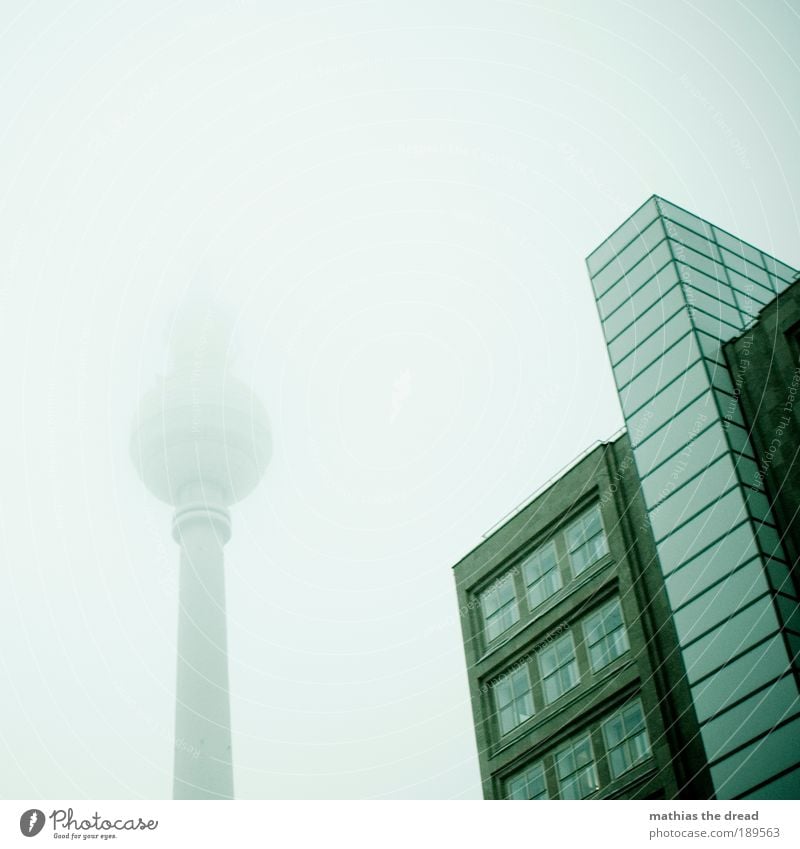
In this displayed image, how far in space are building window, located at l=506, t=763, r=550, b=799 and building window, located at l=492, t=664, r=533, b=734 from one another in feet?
5.68

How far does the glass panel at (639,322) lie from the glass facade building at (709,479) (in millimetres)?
47

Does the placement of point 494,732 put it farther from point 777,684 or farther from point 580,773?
point 777,684

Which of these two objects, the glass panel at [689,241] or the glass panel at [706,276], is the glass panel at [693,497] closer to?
the glass panel at [706,276]

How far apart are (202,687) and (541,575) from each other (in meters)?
60.8

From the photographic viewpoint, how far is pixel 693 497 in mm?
34000

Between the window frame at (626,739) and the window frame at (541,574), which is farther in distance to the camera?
the window frame at (541,574)

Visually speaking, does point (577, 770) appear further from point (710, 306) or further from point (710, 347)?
point (710, 306)

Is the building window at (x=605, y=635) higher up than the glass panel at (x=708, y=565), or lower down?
higher up

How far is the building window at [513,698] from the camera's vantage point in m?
40.1

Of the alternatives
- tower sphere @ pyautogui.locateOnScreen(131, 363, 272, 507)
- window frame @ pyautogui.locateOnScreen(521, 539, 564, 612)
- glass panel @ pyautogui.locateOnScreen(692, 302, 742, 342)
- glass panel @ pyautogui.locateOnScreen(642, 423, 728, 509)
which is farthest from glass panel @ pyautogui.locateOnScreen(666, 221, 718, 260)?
tower sphere @ pyautogui.locateOnScreen(131, 363, 272, 507)

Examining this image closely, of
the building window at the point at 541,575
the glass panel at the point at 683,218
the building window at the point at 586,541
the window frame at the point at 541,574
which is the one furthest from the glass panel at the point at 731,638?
the glass panel at the point at 683,218

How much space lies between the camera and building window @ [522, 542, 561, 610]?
134ft

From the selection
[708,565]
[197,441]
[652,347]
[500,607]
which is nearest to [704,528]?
[708,565]

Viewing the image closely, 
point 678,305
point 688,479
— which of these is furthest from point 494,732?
point 678,305
